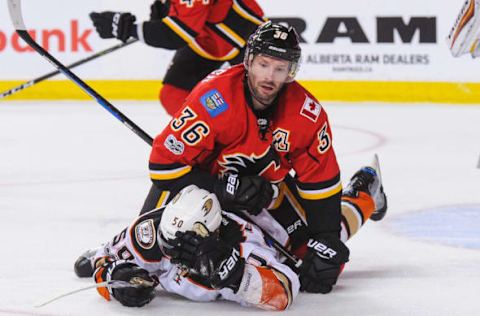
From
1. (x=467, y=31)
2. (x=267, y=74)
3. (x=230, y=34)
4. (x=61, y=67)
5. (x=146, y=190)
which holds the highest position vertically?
(x=267, y=74)

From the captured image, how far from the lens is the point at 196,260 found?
238cm

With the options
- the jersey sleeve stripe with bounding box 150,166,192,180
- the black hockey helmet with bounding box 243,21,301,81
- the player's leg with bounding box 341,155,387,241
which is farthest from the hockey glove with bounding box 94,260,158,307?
the player's leg with bounding box 341,155,387,241

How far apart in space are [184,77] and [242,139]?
2.01 m

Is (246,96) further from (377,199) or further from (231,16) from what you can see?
(231,16)

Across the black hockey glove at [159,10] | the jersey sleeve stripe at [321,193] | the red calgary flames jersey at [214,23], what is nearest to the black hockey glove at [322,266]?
the jersey sleeve stripe at [321,193]

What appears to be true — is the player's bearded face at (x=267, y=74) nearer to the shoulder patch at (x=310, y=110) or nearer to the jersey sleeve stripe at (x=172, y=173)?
the shoulder patch at (x=310, y=110)

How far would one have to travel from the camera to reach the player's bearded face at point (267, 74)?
2598 millimetres

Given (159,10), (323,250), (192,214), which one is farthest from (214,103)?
(159,10)

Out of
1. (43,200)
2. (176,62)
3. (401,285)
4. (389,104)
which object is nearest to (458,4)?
(389,104)

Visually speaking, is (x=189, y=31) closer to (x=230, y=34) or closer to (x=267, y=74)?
(x=230, y=34)

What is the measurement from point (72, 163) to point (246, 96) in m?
2.62

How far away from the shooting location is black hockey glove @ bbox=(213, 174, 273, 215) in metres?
2.59

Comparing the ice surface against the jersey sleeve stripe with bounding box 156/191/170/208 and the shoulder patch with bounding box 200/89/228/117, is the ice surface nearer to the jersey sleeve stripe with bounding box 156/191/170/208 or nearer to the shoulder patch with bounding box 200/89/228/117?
the jersey sleeve stripe with bounding box 156/191/170/208

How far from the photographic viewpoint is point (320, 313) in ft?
8.16
